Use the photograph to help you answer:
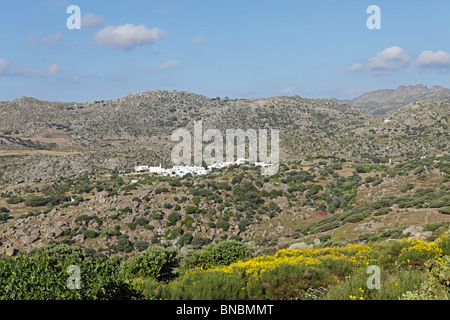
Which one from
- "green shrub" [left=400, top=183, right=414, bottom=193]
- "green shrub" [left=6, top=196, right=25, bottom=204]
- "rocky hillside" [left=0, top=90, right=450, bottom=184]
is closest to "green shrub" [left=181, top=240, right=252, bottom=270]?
"green shrub" [left=400, top=183, right=414, bottom=193]

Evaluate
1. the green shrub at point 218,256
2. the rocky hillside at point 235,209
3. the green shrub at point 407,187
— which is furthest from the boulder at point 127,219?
the green shrub at point 407,187

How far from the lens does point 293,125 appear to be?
156 m

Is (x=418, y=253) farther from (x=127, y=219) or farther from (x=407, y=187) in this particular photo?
(x=127, y=219)

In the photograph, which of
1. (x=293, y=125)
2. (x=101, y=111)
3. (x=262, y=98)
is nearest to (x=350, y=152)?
(x=293, y=125)

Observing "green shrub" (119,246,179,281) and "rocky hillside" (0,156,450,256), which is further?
"rocky hillside" (0,156,450,256)

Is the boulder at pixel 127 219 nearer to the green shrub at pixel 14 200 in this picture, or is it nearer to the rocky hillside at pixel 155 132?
the green shrub at pixel 14 200

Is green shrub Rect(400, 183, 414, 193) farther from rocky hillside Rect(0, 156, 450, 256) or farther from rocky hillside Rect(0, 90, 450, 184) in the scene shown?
rocky hillside Rect(0, 90, 450, 184)

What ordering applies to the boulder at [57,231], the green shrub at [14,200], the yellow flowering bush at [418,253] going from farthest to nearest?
the green shrub at [14,200]
the boulder at [57,231]
the yellow flowering bush at [418,253]

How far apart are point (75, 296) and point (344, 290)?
18.4 ft

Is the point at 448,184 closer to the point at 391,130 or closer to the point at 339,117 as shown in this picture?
the point at 391,130

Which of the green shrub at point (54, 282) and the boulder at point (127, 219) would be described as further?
the boulder at point (127, 219)

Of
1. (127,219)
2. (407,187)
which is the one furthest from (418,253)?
(127,219)

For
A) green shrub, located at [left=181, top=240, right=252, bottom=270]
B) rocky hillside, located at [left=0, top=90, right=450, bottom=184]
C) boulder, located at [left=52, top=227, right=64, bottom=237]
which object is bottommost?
boulder, located at [left=52, top=227, right=64, bottom=237]

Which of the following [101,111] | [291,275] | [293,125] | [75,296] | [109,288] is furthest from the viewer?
[101,111]
